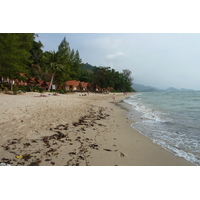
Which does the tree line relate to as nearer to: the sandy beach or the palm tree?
the palm tree

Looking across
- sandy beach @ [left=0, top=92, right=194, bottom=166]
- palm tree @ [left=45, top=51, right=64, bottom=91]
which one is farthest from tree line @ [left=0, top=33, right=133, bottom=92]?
sandy beach @ [left=0, top=92, right=194, bottom=166]

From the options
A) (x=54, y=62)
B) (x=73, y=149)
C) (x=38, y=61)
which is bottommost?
(x=73, y=149)

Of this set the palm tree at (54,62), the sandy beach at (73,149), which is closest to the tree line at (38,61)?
the palm tree at (54,62)

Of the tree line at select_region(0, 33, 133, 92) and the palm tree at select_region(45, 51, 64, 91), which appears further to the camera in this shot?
the palm tree at select_region(45, 51, 64, 91)

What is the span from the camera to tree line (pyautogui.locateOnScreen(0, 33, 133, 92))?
17.8 m

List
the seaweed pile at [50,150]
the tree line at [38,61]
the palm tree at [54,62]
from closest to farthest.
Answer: the seaweed pile at [50,150]
the tree line at [38,61]
the palm tree at [54,62]

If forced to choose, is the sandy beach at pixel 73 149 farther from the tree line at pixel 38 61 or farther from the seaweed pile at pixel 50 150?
the tree line at pixel 38 61

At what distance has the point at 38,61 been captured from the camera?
42688 millimetres

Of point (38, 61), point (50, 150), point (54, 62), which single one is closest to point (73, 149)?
point (50, 150)

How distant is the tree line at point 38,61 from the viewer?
1783cm

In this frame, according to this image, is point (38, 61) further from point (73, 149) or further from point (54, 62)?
point (73, 149)

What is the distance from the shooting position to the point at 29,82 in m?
36.8

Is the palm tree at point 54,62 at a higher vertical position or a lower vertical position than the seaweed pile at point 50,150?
higher

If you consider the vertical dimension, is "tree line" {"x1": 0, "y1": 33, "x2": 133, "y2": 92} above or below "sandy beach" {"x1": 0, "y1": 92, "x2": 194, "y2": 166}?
above
